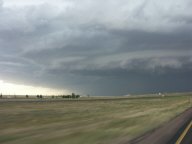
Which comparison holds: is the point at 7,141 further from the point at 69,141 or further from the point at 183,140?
the point at 183,140

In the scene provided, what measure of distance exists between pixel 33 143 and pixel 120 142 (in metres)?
5.15

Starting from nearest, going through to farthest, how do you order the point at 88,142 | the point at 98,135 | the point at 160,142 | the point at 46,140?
the point at 160,142 → the point at 88,142 → the point at 46,140 → the point at 98,135

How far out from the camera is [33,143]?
21.7 meters

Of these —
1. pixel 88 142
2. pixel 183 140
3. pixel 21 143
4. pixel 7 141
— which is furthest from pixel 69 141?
pixel 183 140

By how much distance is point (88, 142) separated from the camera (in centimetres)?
2109

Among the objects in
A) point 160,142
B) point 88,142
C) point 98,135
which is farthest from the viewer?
point 98,135

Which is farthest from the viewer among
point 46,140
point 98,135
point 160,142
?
point 98,135

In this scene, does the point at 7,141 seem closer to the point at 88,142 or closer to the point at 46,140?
the point at 46,140

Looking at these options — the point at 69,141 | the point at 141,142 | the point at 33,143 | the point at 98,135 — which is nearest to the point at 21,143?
the point at 33,143

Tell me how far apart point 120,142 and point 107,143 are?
28.0 inches

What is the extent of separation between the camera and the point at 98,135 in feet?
80.6

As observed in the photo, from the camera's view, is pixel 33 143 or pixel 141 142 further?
pixel 33 143

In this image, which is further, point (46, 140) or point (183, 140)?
point (46, 140)

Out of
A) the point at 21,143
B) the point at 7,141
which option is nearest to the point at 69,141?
the point at 21,143
